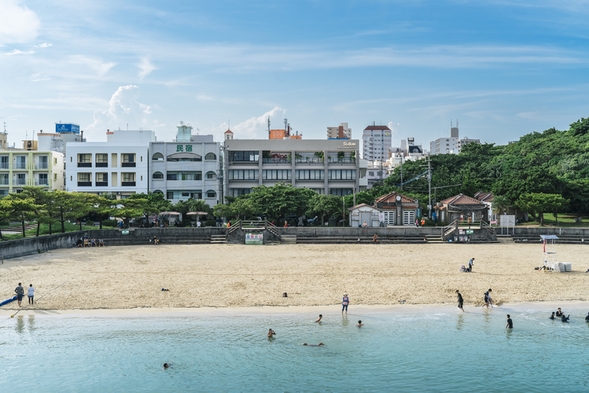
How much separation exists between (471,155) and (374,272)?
3548 inches

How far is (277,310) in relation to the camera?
3206 centimetres

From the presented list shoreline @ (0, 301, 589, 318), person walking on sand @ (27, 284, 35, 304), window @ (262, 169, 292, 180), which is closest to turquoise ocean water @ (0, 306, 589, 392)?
shoreline @ (0, 301, 589, 318)

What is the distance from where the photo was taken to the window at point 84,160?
3423 inches

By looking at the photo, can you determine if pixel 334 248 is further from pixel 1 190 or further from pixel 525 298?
pixel 1 190

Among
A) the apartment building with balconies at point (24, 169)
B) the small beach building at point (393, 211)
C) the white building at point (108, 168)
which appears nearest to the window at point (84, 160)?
the white building at point (108, 168)

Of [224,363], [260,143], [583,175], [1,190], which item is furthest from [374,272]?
[1,190]

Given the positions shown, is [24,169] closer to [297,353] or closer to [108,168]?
[108,168]

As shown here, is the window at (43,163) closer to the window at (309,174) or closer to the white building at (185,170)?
the white building at (185,170)

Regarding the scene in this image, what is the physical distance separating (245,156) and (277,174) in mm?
6451

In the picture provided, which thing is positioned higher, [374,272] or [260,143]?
[260,143]

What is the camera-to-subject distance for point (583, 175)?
86.4 meters

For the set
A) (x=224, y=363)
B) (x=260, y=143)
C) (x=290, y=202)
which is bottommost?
(x=224, y=363)

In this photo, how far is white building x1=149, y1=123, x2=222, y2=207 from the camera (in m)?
89.1

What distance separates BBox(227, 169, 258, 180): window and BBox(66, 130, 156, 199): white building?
1448 cm
